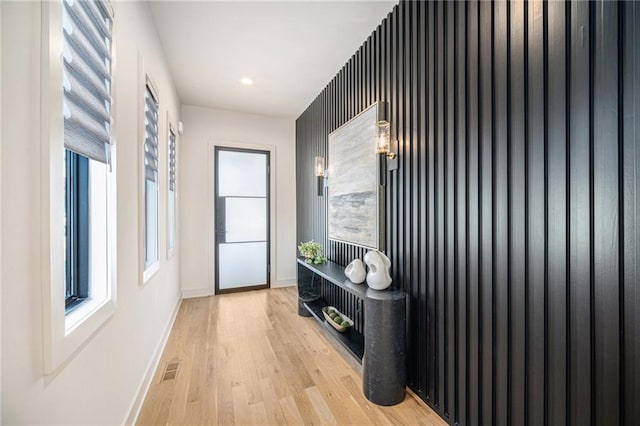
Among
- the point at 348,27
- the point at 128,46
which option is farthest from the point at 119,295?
the point at 348,27

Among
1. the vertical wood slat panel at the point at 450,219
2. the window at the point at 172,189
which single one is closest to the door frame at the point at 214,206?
the window at the point at 172,189

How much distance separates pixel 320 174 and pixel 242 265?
6.96 ft

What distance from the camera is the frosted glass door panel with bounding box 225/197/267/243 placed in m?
4.19

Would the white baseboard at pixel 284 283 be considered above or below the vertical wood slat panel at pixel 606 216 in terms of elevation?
below

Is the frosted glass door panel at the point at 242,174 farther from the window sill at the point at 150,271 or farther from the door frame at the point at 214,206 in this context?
the window sill at the point at 150,271

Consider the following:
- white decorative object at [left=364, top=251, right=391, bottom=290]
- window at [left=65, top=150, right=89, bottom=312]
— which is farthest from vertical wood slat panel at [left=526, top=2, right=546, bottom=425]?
window at [left=65, top=150, right=89, bottom=312]

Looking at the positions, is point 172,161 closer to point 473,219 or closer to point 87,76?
point 87,76

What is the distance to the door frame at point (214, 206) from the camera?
13.2ft

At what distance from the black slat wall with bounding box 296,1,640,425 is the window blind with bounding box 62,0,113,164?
5.83ft

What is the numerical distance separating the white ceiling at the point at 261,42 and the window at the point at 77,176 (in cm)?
110

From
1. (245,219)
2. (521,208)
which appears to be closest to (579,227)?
(521,208)

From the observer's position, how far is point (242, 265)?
4266 mm

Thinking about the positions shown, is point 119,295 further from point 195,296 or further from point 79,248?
point 195,296

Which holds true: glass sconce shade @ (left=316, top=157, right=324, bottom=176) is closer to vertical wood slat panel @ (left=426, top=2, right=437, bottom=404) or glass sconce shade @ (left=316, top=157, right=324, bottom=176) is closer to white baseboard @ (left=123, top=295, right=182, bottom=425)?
vertical wood slat panel @ (left=426, top=2, right=437, bottom=404)
